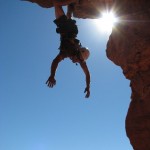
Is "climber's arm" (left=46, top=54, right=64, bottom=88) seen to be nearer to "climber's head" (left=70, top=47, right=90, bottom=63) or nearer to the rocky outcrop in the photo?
"climber's head" (left=70, top=47, right=90, bottom=63)

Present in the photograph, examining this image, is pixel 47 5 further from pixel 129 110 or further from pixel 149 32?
pixel 129 110

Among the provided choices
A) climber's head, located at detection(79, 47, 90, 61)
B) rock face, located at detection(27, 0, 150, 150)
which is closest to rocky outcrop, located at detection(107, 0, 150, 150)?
rock face, located at detection(27, 0, 150, 150)

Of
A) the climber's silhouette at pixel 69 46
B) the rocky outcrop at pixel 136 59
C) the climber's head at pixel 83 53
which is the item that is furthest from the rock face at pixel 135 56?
the climber's head at pixel 83 53

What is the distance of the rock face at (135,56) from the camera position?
1109cm

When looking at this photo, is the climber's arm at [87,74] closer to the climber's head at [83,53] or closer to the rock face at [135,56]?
the climber's head at [83,53]

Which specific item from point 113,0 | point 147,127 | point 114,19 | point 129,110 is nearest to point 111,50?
point 114,19

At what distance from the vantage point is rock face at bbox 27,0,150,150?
36.4ft

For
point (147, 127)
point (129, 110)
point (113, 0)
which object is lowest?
point (147, 127)

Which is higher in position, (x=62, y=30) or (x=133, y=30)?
(x=133, y=30)

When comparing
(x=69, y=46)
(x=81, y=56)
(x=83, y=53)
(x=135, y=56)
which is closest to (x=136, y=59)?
(x=135, y=56)

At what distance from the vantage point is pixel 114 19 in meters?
13.5

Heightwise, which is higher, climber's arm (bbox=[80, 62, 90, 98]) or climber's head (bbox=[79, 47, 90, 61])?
A: climber's head (bbox=[79, 47, 90, 61])

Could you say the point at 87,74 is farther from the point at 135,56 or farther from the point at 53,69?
the point at 135,56

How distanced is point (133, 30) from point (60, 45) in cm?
332
